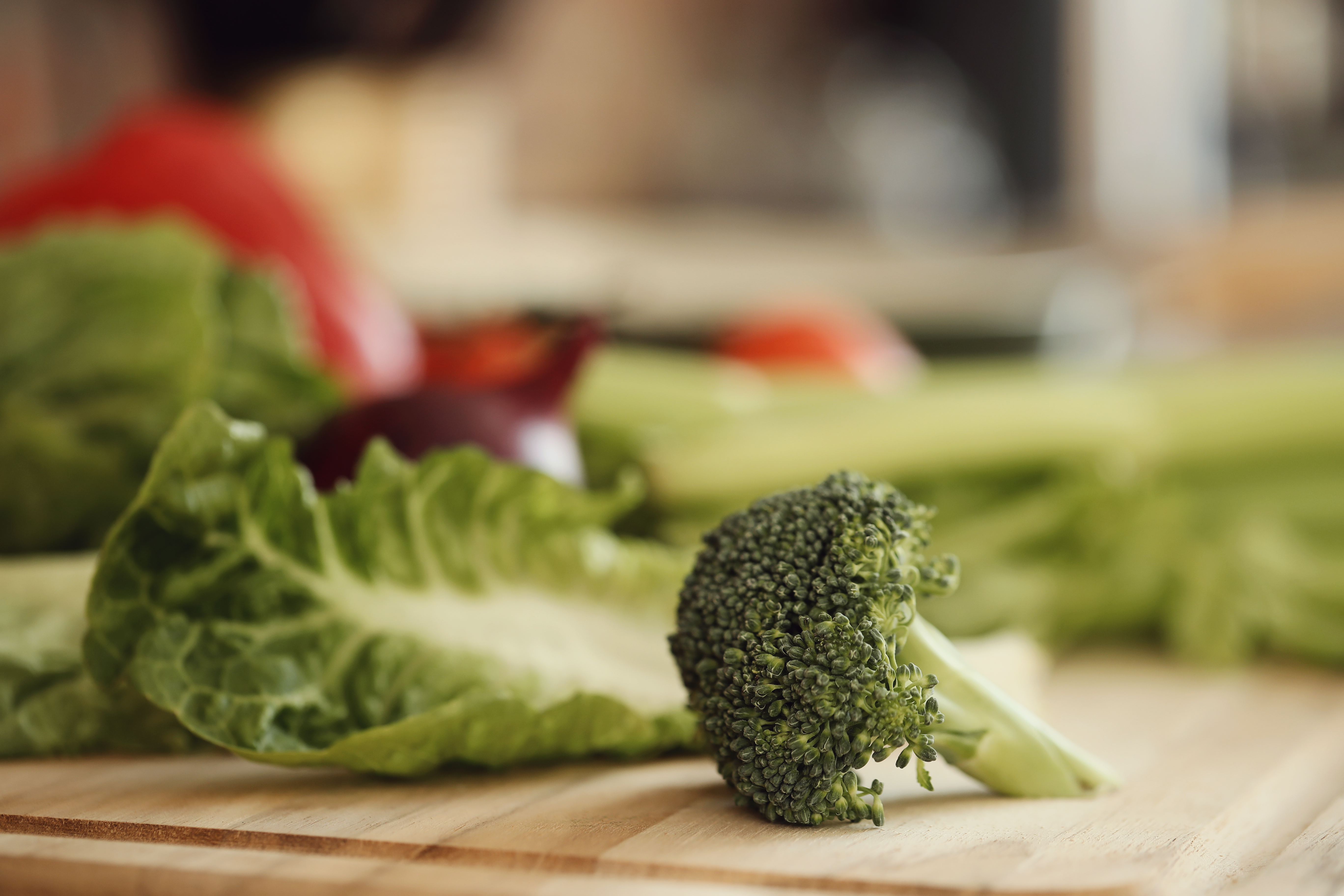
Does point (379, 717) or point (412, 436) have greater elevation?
point (412, 436)

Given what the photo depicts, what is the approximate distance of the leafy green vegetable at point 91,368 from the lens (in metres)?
0.99

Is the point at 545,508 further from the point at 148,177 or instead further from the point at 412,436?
the point at 148,177

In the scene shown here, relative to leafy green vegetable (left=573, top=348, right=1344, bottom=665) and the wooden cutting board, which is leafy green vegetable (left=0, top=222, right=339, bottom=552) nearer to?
the wooden cutting board

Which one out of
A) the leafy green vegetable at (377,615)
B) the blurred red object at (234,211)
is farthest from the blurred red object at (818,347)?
the leafy green vegetable at (377,615)

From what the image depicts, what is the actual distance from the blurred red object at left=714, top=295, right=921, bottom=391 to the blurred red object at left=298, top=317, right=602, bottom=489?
2.14 feet

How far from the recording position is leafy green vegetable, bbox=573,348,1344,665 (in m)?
1.23

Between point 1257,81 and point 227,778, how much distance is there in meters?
5.00

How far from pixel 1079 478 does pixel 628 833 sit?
759 mm

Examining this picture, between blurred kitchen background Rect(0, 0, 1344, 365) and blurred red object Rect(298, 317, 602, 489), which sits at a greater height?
blurred kitchen background Rect(0, 0, 1344, 365)

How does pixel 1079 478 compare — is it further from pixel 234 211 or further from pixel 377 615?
pixel 234 211

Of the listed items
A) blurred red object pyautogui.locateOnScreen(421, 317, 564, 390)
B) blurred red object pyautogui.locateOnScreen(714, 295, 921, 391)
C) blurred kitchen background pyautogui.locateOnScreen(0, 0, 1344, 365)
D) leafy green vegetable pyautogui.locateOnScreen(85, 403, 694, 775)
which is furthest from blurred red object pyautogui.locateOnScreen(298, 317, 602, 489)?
blurred kitchen background pyautogui.locateOnScreen(0, 0, 1344, 365)

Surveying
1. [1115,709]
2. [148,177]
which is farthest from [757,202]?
[1115,709]

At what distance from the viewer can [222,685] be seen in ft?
2.52

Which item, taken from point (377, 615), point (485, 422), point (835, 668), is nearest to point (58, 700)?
point (377, 615)
